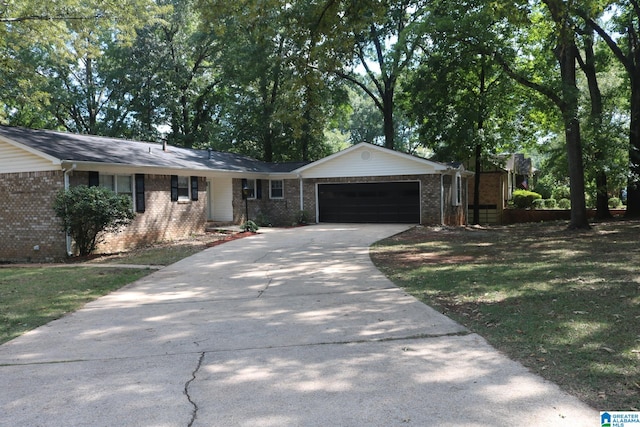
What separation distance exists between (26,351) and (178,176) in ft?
44.5

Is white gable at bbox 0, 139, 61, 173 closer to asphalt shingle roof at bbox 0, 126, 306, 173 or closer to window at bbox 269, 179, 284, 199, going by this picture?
asphalt shingle roof at bbox 0, 126, 306, 173

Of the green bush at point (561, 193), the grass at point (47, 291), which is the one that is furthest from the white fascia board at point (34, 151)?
the green bush at point (561, 193)

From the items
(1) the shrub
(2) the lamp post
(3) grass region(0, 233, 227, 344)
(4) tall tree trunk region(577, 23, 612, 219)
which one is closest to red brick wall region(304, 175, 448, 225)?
(2) the lamp post

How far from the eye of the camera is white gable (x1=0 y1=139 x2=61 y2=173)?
14086 millimetres

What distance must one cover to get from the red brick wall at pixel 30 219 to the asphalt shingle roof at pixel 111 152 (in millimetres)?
935

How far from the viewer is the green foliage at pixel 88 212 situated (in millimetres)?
13305

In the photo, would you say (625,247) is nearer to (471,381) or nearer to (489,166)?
(471,381)

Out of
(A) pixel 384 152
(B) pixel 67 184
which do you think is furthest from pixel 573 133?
(B) pixel 67 184

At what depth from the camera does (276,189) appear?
24406 mm

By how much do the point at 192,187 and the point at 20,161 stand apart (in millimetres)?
5996

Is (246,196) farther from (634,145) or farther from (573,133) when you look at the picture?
(634,145)

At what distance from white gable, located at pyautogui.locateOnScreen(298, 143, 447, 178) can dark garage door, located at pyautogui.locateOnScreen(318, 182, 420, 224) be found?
0.60m

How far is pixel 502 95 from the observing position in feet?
73.9

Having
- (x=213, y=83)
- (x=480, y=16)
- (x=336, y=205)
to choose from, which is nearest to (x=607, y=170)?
(x=480, y=16)
